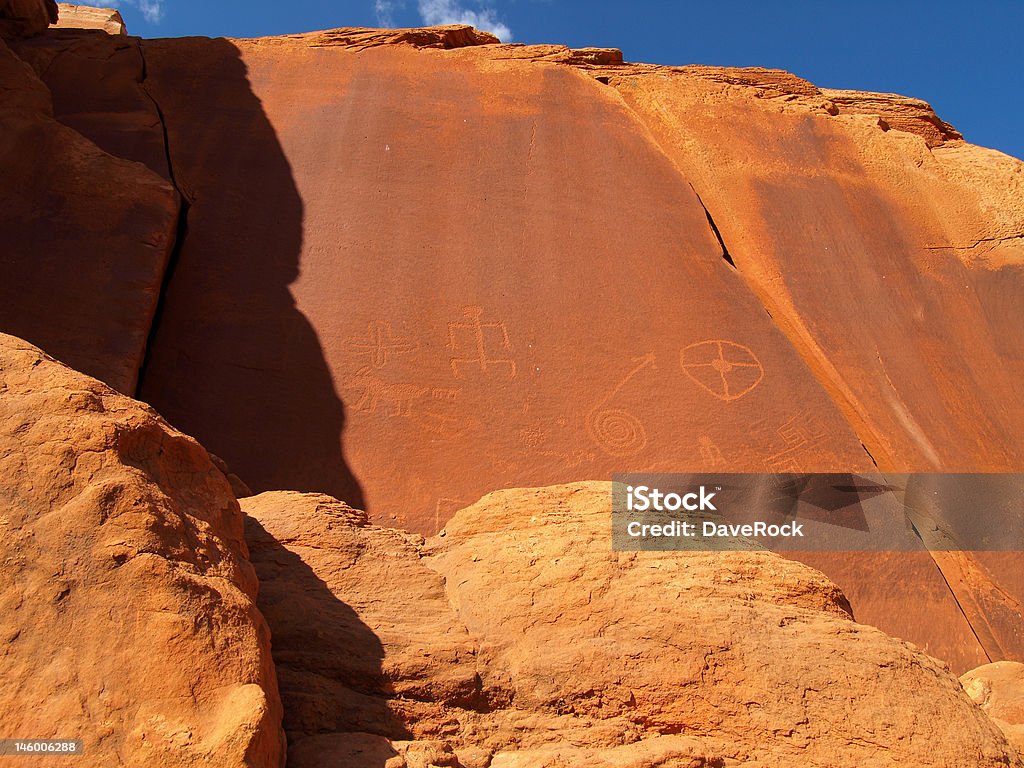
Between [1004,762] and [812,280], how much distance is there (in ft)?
16.8

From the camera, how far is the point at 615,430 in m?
5.67

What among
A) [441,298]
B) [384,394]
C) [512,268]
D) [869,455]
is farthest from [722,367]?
[384,394]

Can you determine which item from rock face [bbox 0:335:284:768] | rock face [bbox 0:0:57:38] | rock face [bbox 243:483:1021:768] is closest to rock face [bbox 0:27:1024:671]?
rock face [bbox 0:0:57:38]

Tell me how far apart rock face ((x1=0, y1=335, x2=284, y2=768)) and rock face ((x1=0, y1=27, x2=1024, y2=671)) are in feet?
9.87

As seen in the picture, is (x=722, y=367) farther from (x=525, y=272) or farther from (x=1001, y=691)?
(x=1001, y=691)

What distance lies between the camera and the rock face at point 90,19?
10.6 m

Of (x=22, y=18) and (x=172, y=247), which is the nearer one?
(x=172, y=247)

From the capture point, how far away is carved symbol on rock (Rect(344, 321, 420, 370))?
5863mm

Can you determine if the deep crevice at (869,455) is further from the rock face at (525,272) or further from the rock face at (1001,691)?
the rock face at (1001,691)

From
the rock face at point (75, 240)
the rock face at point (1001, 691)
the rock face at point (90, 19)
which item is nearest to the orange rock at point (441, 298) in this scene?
the rock face at point (75, 240)

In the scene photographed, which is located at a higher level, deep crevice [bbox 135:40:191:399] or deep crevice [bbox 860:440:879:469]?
deep crevice [bbox 135:40:191:399]

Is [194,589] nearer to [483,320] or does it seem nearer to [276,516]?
[276,516]

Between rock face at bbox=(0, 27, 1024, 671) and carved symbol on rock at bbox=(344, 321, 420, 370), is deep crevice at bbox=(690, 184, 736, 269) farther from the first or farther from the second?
Result: carved symbol on rock at bbox=(344, 321, 420, 370)

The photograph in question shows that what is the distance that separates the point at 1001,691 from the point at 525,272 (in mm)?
4186
